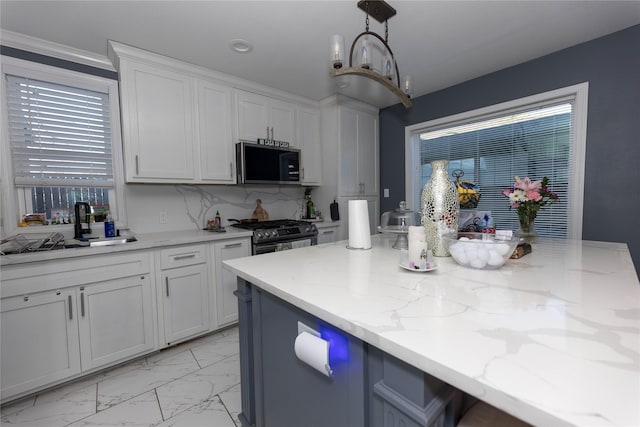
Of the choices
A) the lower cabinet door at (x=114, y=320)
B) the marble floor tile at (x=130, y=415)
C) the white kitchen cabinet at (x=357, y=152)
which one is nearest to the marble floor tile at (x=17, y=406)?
the lower cabinet door at (x=114, y=320)

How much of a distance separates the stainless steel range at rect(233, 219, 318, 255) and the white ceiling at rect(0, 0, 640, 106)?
156 centimetres

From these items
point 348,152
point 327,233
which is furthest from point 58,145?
point 348,152

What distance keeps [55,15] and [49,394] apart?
249cm

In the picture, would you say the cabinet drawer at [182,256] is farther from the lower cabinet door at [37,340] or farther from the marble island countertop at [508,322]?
the marble island countertop at [508,322]

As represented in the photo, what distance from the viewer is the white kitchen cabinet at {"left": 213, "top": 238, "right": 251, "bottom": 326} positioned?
248 cm

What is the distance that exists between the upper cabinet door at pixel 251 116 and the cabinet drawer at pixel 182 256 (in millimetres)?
1250

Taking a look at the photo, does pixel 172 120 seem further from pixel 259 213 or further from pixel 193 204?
pixel 259 213

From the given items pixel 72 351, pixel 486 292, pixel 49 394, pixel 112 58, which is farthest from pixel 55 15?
pixel 486 292

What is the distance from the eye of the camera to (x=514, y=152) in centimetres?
285

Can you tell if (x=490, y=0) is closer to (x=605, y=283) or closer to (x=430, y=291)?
(x=605, y=283)

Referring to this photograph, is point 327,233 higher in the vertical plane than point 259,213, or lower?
lower

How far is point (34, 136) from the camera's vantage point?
2.14 meters

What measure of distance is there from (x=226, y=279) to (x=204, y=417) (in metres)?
1.12

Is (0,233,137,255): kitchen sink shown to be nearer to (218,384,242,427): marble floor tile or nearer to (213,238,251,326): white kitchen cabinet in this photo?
(213,238,251,326): white kitchen cabinet
